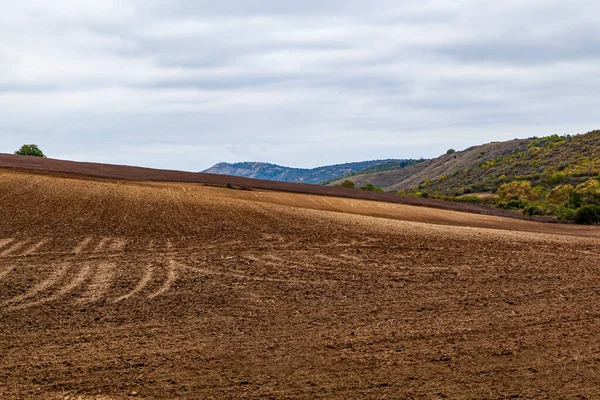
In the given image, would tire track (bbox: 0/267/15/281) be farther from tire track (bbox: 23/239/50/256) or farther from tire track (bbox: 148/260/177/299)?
tire track (bbox: 148/260/177/299)

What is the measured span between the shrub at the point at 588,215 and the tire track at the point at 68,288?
40174 millimetres

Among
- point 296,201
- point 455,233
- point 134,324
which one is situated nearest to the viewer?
point 134,324

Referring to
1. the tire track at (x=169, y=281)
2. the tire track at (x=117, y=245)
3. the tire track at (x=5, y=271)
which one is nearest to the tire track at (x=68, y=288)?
the tire track at (x=5, y=271)

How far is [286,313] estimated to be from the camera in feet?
45.7

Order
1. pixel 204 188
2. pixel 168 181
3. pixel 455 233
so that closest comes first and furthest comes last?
pixel 455 233 → pixel 204 188 → pixel 168 181

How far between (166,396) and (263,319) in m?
4.65

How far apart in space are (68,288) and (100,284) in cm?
92

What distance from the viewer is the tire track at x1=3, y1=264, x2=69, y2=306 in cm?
1466

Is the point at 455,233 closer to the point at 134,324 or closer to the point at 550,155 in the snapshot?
the point at 134,324

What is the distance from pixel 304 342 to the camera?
11711mm

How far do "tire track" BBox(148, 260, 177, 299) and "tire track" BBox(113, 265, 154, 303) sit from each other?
52 centimetres

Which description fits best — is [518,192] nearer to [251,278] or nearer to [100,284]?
[251,278]

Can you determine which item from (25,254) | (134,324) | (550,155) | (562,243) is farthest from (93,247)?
(550,155)

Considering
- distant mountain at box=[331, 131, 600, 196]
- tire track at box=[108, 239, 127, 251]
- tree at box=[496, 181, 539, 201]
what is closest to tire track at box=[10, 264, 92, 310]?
tire track at box=[108, 239, 127, 251]
